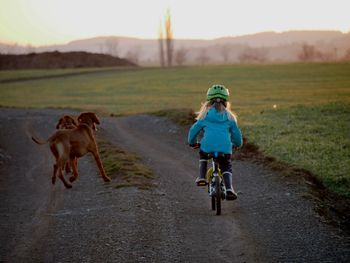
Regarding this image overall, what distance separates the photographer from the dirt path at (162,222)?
708 centimetres

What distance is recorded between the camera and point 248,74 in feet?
228

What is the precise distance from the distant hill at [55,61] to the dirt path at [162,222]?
86.2 metres

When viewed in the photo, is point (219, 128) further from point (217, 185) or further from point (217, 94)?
point (217, 185)

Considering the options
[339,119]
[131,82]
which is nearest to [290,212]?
[339,119]

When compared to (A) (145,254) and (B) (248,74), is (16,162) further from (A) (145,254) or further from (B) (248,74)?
(B) (248,74)

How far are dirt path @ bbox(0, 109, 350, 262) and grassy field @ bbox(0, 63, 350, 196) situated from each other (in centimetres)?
234

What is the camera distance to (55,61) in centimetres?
9769

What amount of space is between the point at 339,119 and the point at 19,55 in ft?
289

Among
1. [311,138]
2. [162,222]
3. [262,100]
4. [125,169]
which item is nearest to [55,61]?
[262,100]

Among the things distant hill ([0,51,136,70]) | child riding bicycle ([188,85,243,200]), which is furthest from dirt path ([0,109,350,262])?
distant hill ([0,51,136,70])

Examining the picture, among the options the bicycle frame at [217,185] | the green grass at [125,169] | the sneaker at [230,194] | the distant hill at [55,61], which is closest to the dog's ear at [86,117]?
the green grass at [125,169]

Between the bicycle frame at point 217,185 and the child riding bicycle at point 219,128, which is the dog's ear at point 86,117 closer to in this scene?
the child riding bicycle at point 219,128

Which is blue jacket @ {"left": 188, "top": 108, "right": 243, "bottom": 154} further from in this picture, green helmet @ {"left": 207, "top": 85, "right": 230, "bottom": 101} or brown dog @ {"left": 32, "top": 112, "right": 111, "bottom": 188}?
brown dog @ {"left": 32, "top": 112, "right": 111, "bottom": 188}

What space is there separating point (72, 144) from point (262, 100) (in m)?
28.8
